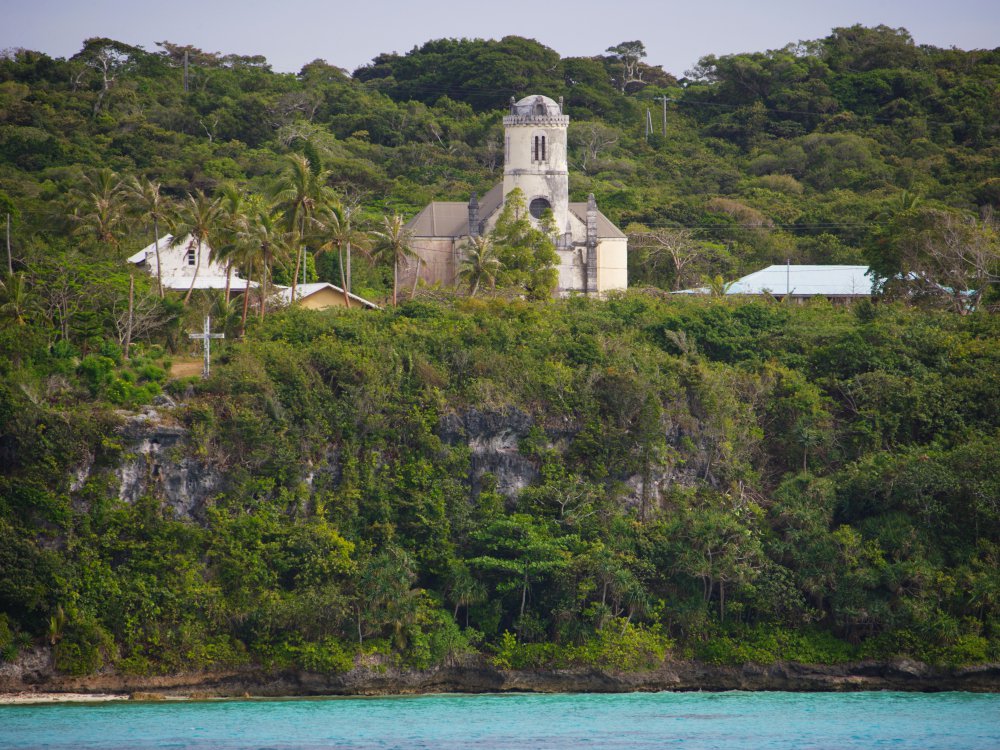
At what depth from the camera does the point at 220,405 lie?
42.0 meters

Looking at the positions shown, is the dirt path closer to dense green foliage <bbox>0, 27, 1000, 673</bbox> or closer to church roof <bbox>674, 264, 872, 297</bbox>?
dense green foliage <bbox>0, 27, 1000, 673</bbox>

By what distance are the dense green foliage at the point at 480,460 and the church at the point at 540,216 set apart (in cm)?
293

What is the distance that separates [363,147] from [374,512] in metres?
45.3

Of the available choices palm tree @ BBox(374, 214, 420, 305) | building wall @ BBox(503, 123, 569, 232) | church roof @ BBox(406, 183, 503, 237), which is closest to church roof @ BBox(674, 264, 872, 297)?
building wall @ BBox(503, 123, 569, 232)

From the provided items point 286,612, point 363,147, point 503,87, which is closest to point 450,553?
point 286,612

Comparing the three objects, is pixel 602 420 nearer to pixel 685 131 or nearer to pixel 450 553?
pixel 450 553

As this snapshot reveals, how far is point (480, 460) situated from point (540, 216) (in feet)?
63.0

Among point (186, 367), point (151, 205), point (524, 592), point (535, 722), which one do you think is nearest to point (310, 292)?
point (151, 205)

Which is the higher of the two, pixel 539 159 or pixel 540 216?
pixel 539 159

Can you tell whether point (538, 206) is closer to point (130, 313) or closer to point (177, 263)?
point (177, 263)

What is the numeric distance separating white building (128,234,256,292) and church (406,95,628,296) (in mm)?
9034

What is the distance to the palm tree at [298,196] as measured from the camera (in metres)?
49.3

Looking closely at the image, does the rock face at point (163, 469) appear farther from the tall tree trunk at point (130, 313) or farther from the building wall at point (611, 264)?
the building wall at point (611, 264)

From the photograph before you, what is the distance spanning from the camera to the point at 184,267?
55438mm
